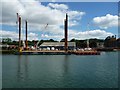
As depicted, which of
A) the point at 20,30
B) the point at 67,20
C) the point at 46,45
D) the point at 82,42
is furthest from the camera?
the point at 82,42

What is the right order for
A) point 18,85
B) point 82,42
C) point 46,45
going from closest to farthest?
1. point 18,85
2. point 46,45
3. point 82,42

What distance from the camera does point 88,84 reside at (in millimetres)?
23250

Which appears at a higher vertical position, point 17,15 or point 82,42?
point 17,15

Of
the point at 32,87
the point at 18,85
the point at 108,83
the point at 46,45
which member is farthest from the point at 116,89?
the point at 46,45

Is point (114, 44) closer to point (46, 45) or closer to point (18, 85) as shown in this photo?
point (46, 45)

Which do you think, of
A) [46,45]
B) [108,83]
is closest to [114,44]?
[46,45]

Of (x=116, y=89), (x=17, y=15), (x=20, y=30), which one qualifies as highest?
(x=17, y=15)

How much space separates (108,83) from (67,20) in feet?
234

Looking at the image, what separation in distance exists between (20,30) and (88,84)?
261 ft

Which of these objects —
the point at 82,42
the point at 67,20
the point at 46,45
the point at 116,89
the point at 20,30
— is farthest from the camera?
the point at 82,42

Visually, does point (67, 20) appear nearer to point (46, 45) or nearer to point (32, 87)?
point (46, 45)

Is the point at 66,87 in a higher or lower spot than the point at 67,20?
lower

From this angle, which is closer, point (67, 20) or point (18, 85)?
point (18, 85)

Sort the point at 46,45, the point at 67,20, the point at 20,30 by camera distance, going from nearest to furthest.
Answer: the point at 67,20
the point at 20,30
the point at 46,45
